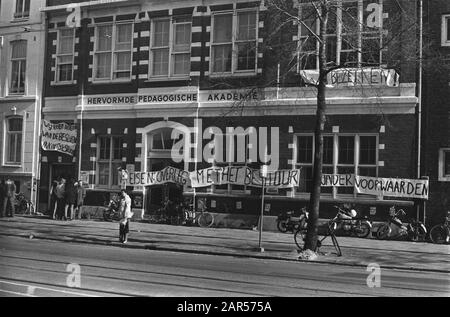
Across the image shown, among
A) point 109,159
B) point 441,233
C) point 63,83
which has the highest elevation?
point 63,83

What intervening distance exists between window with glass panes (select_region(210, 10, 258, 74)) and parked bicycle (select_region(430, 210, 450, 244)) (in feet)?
30.5

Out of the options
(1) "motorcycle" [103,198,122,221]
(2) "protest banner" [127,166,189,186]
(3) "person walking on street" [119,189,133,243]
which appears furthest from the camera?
(1) "motorcycle" [103,198,122,221]

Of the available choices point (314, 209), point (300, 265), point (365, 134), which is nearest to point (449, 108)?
point (365, 134)

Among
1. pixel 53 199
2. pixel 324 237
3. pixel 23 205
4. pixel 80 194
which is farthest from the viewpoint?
pixel 23 205

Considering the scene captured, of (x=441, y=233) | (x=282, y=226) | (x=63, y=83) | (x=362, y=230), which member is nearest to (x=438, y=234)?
(x=441, y=233)

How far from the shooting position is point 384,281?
11211mm

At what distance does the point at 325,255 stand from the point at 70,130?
15154 mm

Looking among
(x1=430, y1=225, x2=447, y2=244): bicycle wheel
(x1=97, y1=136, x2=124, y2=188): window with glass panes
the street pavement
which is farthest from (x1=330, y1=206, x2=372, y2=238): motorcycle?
(x1=97, y1=136, x2=124, y2=188): window with glass panes

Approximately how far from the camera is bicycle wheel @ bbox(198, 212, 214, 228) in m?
22.8

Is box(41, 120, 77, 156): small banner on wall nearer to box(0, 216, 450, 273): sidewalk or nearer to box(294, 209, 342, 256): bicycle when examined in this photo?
box(0, 216, 450, 273): sidewalk

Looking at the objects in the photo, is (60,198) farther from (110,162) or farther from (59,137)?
(59,137)

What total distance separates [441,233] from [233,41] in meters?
11.1

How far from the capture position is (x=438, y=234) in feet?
62.4

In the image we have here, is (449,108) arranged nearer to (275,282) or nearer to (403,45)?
(403,45)
